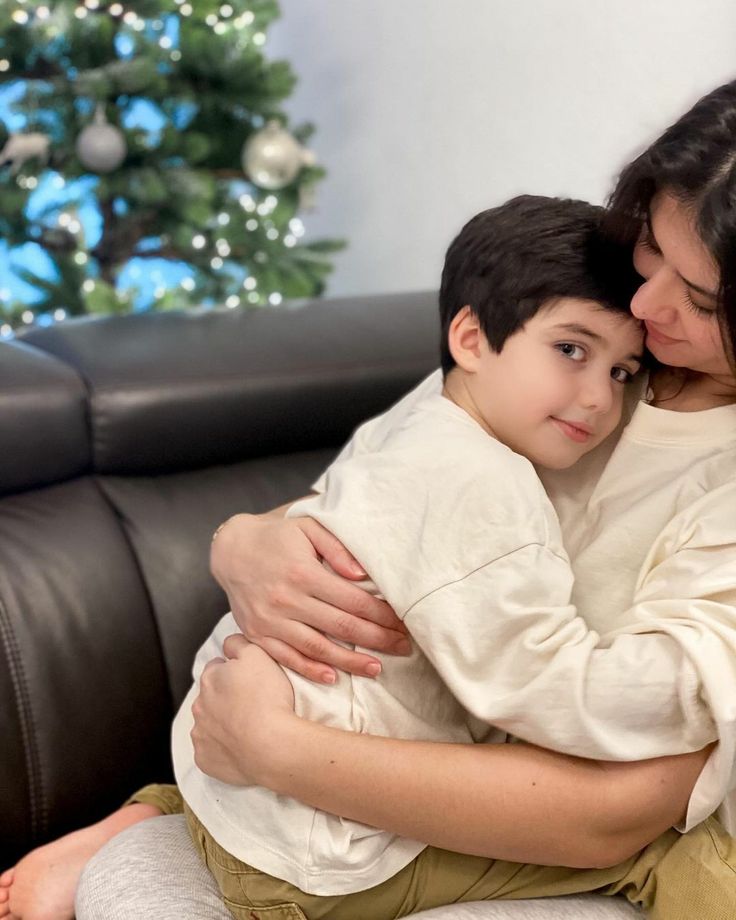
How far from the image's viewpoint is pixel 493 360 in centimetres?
117

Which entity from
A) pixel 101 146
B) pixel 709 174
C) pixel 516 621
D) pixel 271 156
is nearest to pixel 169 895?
pixel 516 621

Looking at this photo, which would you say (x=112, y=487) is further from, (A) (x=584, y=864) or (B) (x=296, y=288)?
(B) (x=296, y=288)

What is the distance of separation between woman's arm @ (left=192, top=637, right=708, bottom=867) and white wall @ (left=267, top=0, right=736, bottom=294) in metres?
0.98

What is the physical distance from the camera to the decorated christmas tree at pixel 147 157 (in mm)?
2510

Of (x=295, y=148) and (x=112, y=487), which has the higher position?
(x=295, y=148)

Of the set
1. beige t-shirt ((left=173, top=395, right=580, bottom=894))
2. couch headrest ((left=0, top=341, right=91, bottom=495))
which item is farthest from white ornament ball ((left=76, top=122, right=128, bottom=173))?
beige t-shirt ((left=173, top=395, right=580, bottom=894))

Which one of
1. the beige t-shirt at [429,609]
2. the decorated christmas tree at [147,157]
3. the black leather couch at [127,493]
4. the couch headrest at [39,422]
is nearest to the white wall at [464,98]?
the decorated christmas tree at [147,157]

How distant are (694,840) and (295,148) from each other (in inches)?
81.0

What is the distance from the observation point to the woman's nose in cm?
102

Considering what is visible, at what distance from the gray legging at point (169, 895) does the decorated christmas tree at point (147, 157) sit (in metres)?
1.50

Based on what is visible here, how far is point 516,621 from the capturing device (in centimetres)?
99

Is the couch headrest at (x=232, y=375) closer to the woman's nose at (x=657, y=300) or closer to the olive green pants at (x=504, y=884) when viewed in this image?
the olive green pants at (x=504, y=884)

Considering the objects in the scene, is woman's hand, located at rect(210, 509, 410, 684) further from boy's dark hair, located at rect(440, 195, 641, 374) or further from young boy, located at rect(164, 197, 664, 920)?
boy's dark hair, located at rect(440, 195, 641, 374)

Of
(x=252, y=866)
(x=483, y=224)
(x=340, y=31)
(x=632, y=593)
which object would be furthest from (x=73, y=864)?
(x=340, y=31)
